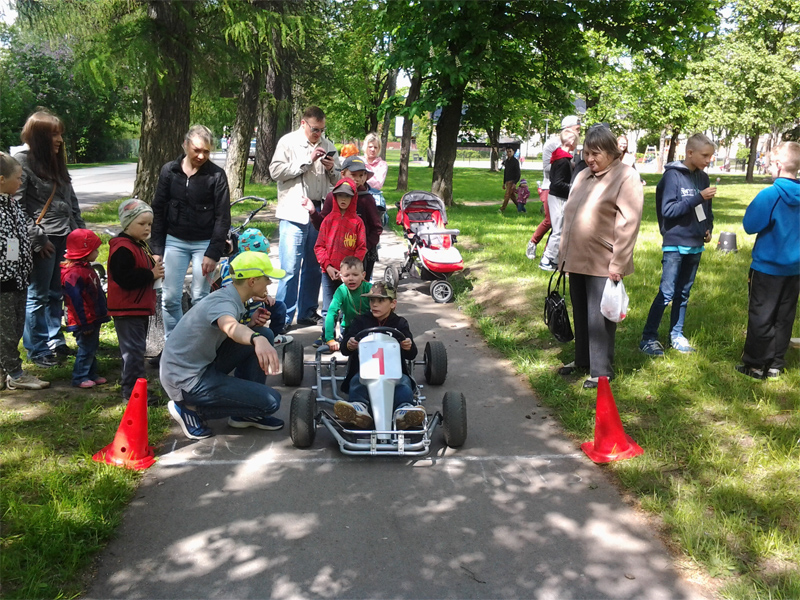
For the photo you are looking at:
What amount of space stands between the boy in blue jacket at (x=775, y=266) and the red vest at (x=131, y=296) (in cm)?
498

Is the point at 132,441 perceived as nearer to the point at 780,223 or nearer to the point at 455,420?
the point at 455,420

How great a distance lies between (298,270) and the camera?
8094 millimetres

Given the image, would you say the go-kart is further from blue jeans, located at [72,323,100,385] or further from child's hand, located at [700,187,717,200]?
child's hand, located at [700,187,717,200]

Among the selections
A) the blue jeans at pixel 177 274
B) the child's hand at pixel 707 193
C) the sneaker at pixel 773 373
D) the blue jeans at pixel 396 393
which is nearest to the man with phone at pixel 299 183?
the blue jeans at pixel 177 274

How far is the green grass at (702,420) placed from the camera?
3.78m

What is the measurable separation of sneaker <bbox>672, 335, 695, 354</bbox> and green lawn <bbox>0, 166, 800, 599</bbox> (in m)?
0.11

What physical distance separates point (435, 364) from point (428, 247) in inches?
169

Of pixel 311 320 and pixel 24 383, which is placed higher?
pixel 311 320

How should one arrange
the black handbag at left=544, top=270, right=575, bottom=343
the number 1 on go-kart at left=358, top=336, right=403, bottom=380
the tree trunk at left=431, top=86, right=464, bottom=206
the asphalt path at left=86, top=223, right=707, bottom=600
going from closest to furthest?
Answer: the asphalt path at left=86, top=223, right=707, bottom=600, the number 1 on go-kart at left=358, top=336, right=403, bottom=380, the black handbag at left=544, top=270, right=575, bottom=343, the tree trunk at left=431, top=86, right=464, bottom=206

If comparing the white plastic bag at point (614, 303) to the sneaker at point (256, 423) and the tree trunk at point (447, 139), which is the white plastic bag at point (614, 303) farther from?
the tree trunk at point (447, 139)

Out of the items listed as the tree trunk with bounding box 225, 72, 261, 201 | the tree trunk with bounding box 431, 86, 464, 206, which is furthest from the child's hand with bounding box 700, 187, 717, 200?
the tree trunk with bounding box 225, 72, 261, 201

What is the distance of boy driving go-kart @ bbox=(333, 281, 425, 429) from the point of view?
4.91 m

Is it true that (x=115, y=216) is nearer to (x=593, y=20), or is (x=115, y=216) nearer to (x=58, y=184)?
(x=58, y=184)

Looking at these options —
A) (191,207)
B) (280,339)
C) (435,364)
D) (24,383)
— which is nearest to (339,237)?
(280,339)
